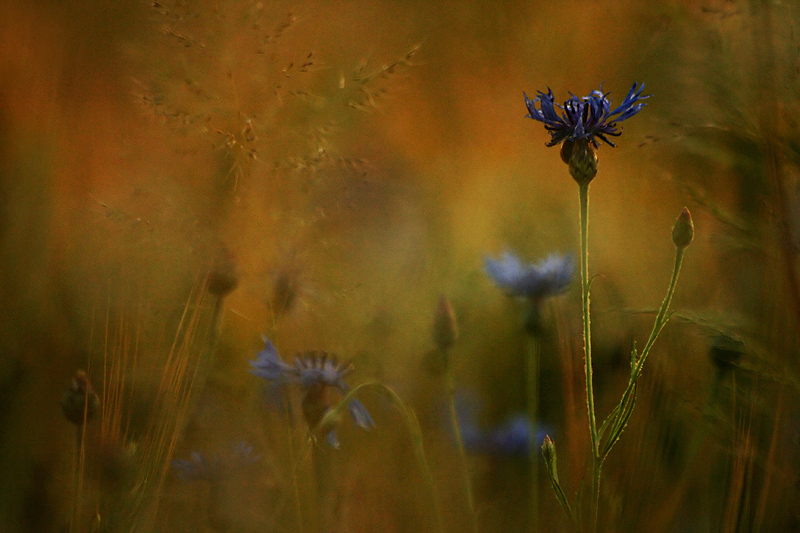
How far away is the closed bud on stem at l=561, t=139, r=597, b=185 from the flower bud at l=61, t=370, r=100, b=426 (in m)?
0.52

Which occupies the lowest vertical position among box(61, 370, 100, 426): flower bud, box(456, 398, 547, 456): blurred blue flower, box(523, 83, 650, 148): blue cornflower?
box(456, 398, 547, 456): blurred blue flower

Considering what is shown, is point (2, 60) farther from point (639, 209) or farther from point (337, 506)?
point (639, 209)

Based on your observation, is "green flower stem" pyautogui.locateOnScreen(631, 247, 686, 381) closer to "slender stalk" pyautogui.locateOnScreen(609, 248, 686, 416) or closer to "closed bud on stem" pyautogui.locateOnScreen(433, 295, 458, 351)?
"slender stalk" pyautogui.locateOnScreen(609, 248, 686, 416)

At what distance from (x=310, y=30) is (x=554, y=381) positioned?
77 centimetres

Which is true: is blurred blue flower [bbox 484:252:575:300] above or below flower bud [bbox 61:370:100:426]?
above

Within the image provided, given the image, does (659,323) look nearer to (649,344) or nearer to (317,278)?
(649,344)

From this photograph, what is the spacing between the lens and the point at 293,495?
75 centimetres

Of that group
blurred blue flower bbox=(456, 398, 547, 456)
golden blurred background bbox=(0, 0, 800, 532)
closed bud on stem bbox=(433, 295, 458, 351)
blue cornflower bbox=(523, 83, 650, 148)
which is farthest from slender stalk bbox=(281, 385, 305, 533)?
blue cornflower bbox=(523, 83, 650, 148)

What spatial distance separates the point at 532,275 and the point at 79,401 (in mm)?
564

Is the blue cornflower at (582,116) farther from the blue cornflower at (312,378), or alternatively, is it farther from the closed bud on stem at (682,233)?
the blue cornflower at (312,378)

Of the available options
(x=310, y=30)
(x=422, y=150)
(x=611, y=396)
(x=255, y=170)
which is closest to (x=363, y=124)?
(x=422, y=150)

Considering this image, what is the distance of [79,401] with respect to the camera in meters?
0.71

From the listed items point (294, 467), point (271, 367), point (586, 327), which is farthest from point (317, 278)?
point (586, 327)

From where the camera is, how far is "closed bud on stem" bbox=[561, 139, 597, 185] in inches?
28.5
